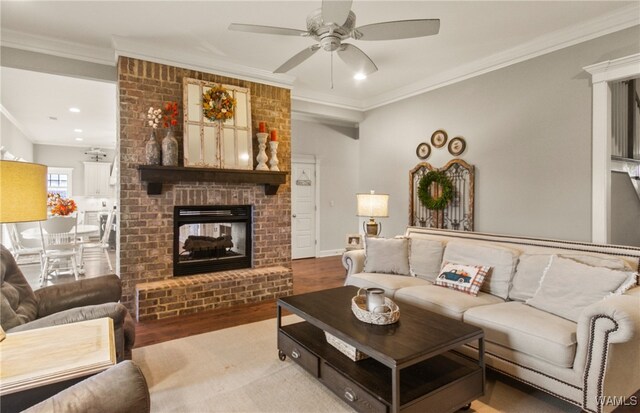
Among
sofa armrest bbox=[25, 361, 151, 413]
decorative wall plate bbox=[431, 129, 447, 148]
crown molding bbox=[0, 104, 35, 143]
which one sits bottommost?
sofa armrest bbox=[25, 361, 151, 413]

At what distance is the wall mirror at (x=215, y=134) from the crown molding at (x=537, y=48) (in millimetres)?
2449

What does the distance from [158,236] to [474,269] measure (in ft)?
10.7

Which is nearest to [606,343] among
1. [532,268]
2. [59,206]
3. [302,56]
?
[532,268]

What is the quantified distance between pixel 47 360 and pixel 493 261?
3067mm

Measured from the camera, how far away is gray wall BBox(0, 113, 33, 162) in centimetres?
604

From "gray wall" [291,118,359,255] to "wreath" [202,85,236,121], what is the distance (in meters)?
2.78

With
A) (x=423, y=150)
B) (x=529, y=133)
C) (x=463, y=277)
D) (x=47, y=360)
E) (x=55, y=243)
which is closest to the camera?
(x=47, y=360)

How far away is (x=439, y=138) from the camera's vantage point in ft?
15.9

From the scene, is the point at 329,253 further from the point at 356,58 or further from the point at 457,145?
the point at 356,58

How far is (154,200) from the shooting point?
12.7ft

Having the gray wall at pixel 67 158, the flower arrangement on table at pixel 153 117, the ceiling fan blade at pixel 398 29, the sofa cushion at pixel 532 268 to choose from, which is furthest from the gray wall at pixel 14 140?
the sofa cushion at pixel 532 268

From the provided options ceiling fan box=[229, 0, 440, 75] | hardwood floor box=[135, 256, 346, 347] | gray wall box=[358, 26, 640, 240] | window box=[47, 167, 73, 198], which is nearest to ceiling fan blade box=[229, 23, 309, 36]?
ceiling fan box=[229, 0, 440, 75]

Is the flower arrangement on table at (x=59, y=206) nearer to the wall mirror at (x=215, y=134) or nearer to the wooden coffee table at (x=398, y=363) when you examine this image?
the wall mirror at (x=215, y=134)

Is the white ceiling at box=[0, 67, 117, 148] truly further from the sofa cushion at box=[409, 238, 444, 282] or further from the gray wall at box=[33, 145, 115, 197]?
the sofa cushion at box=[409, 238, 444, 282]
